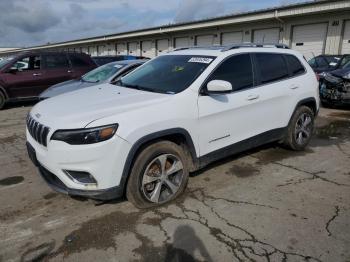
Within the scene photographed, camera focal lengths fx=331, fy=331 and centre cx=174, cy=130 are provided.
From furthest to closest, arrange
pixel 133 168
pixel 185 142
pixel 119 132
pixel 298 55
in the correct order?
pixel 298 55
pixel 185 142
pixel 133 168
pixel 119 132

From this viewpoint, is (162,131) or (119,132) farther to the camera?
(162,131)

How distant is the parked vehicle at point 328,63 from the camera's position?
37.3ft

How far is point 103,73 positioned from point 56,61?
10.8 ft

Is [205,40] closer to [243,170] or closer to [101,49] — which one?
[243,170]

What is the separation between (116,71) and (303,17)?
14.4 m

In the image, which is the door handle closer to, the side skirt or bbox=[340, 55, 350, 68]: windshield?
the side skirt

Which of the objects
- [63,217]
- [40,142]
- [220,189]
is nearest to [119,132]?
[40,142]

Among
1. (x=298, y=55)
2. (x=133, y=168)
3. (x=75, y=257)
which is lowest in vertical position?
(x=75, y=257)

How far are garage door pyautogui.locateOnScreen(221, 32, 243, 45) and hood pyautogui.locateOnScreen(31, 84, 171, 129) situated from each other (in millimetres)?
19760

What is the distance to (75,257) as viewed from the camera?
291cm

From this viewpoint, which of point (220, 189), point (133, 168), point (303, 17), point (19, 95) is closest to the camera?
point (133, 168)

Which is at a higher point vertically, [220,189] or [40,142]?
[40,142]

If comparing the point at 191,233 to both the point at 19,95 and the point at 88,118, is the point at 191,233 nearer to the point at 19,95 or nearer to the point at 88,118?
the point at 88,118

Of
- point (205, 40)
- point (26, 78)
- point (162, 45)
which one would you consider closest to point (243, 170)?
point (26, 78)
